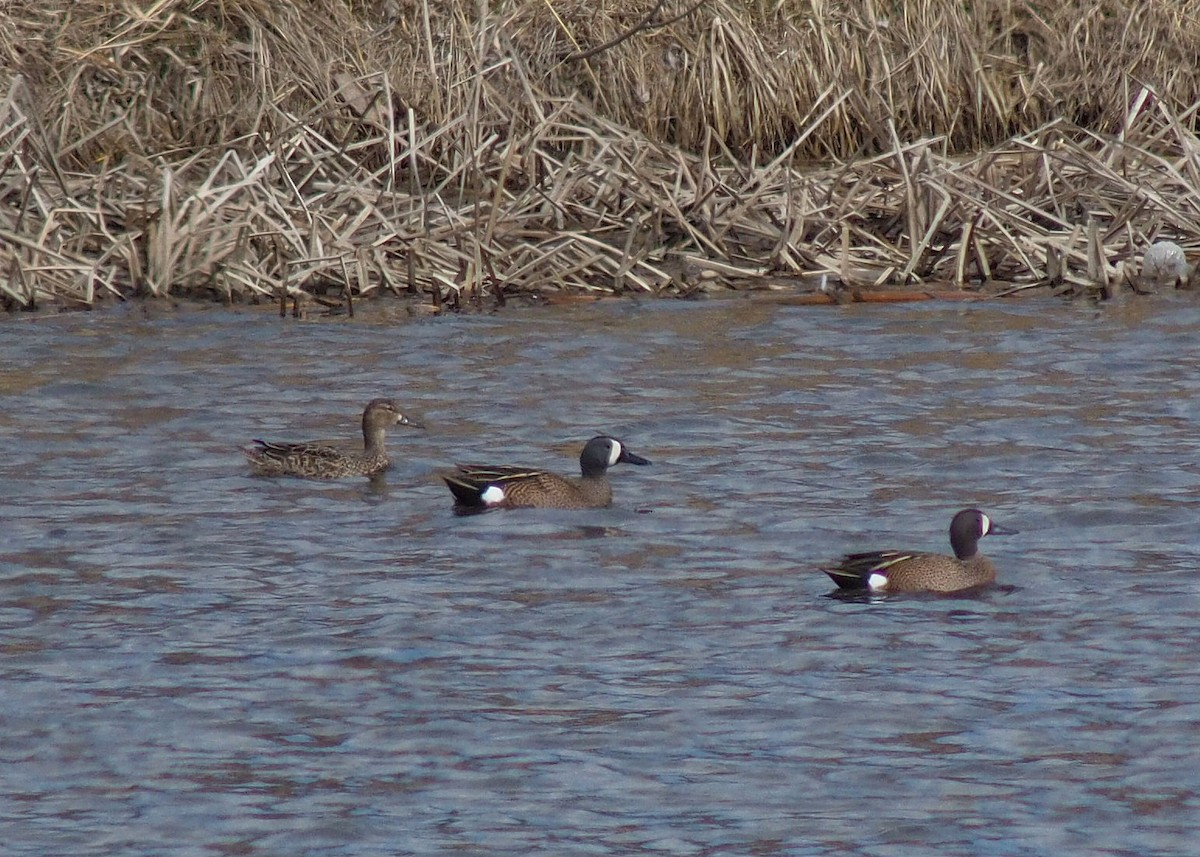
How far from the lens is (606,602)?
800 cm

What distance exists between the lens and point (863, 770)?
6.08 m

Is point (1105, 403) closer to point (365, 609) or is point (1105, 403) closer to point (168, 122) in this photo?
point (365, 609)

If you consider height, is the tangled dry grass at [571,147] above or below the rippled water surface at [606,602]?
above

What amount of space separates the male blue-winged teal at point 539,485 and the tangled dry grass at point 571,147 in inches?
170

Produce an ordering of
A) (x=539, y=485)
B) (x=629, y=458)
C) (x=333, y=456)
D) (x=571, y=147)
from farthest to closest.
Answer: (x=571, y=147) → (x=333, y=456) → (x=629, y=458) → (x=539, y=485)

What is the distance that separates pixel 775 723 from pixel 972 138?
11.6 meters

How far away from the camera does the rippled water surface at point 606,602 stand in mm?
5840

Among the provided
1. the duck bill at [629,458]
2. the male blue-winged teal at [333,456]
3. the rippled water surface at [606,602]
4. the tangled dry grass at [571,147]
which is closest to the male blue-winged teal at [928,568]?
the rippled water surface at [606,602]

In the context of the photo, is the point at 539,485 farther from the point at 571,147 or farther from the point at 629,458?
the point at 571,147

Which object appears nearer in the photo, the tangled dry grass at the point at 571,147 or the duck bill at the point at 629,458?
the duck bill at the point at 629,458

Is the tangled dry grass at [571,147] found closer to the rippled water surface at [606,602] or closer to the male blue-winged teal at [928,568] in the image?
the rippled water surface at [606,602]

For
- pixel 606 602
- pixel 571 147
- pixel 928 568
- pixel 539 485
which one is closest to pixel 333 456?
pixel 539 485

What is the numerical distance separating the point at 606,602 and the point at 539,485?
5.66ft

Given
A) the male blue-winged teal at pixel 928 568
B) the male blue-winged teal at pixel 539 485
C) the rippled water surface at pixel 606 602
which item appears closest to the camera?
the rippled water surface at pixel 606 602
